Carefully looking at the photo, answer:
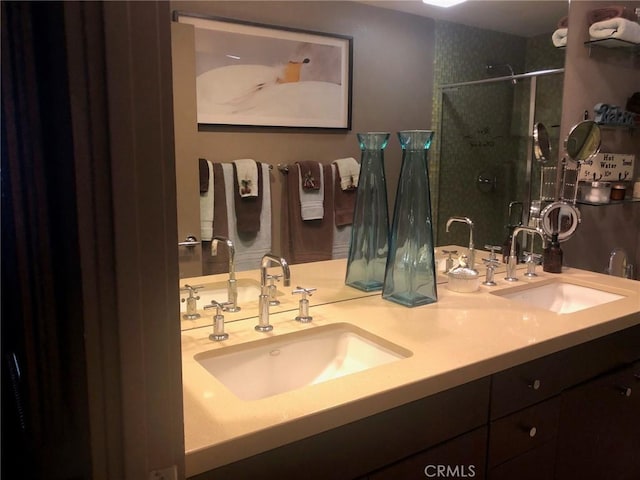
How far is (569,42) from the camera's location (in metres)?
2.05

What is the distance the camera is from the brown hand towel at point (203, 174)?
4.69ft

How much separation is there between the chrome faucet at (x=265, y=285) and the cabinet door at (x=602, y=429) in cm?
80

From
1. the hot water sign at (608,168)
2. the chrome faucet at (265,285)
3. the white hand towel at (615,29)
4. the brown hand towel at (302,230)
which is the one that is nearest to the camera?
the chrome faucet at (265,285)

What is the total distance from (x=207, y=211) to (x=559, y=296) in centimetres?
134

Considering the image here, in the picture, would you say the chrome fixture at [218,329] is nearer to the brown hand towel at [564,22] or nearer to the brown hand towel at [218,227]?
the brown hand towel at [218,227]

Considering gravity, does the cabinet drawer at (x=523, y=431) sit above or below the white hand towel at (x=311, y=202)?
below

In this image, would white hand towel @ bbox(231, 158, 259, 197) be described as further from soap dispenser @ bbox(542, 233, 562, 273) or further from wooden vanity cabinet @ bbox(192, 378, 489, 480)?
soap dispenser @ bbox(542, 233, 562, 273)

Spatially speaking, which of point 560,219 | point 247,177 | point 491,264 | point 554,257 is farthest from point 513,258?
point 247,177

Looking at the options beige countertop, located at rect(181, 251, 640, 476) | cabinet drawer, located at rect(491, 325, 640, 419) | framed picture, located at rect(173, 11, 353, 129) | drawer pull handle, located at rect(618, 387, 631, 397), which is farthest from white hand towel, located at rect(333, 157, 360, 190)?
drawer pull handle, located at rect(618, 387, 631, 397)

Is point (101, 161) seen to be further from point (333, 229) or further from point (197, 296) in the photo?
point (333, 229)

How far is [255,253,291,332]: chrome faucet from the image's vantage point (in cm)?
137

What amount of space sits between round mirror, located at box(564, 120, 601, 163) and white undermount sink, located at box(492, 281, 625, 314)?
540 millimetres

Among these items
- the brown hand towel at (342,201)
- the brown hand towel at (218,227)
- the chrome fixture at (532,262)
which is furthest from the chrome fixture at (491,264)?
the brown hand towel at (218,227)

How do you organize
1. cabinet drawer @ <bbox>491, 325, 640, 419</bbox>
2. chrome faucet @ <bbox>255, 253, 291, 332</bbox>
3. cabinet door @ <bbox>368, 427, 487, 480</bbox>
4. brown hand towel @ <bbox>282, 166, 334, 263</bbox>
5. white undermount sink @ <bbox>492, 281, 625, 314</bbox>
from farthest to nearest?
1. white undermount sink @ <bbox>492, 281, 625, 314</bbox>
2. brown hand towel @ <bbox>282, 166, 334, 263</bbox>
3. chrome faucet @ <bbox>255, 253, 291, 332</bbox>
4. cabinet drawer @ <bbox>491, 325, 640, 419</bbox>
5. cabinet door @ <bbox>368, 427, 487, 480</bbox>
